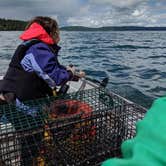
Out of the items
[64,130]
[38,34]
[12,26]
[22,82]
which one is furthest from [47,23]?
[12,26]

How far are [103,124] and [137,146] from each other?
1875 millimetres

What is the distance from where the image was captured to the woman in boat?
8.95ft

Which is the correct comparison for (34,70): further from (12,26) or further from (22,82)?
(12,26)

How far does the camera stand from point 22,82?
9.05ft

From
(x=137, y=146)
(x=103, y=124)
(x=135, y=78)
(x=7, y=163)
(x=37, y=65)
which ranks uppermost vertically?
(x=137, y=146)

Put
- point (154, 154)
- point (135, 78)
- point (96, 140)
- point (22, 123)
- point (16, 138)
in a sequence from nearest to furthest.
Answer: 1. point (154, 154)
2. point (16, 138)
3. point (22, 123)
4. point (96, 140)
5. point (135, 78)

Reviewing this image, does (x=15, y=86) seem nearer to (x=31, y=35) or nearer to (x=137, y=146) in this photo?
(x=31, y=35)

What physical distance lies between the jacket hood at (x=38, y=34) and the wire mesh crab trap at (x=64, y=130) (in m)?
0.56

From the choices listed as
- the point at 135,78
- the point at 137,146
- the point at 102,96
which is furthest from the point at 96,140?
the point at 135,78

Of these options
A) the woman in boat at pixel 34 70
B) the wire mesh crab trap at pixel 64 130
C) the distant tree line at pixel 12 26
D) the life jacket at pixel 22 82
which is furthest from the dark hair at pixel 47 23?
the distant tree line at pixel 12 26

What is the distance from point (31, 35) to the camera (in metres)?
2.85

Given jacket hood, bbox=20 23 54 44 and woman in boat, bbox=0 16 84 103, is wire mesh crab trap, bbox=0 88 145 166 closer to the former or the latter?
woman in boat, bbox=0 16 84 103

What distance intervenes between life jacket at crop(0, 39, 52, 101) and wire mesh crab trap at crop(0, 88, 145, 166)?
0.40ft

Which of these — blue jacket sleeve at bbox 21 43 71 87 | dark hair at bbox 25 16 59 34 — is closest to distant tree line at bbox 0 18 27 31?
dark hair at bbox 25 16 59 34
